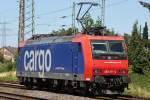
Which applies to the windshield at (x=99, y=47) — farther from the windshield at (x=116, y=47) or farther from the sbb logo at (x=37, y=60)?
the sbb logo at (x=37, y=60)

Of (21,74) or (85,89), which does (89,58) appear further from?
(21,74)

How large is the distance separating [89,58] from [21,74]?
28.6 ft

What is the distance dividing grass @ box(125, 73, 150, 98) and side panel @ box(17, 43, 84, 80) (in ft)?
11.8

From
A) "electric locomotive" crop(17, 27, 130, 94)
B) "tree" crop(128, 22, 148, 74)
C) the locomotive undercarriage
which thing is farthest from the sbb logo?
"tree" crop(128, 22, 148, 74)

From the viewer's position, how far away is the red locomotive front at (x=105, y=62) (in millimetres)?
24359

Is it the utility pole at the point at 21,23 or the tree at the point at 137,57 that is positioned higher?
A: the utility pole at the point at 21,23

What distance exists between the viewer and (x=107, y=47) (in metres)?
25.2

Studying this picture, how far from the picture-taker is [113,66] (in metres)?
24.9

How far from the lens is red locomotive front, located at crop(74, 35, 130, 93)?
24.4 m

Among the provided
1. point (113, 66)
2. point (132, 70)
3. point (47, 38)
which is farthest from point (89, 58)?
point (132, 70)

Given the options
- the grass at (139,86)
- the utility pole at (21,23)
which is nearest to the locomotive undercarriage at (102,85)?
the grass at (139,86)

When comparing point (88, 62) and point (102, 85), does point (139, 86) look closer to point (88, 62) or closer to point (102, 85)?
point (102, 85)

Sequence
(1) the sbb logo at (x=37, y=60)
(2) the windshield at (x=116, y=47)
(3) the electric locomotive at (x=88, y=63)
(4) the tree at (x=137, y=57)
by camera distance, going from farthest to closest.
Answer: (4) the tree at (x=137, y=57)
(1) the sbb logo at (x=37, y=60)
(2) the windshield at (x=116, y=47)
(3) the electric locomotive at (x=88, y=63)

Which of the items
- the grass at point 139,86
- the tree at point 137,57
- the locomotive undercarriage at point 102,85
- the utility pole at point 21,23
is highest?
the utility pole at point 21,23
